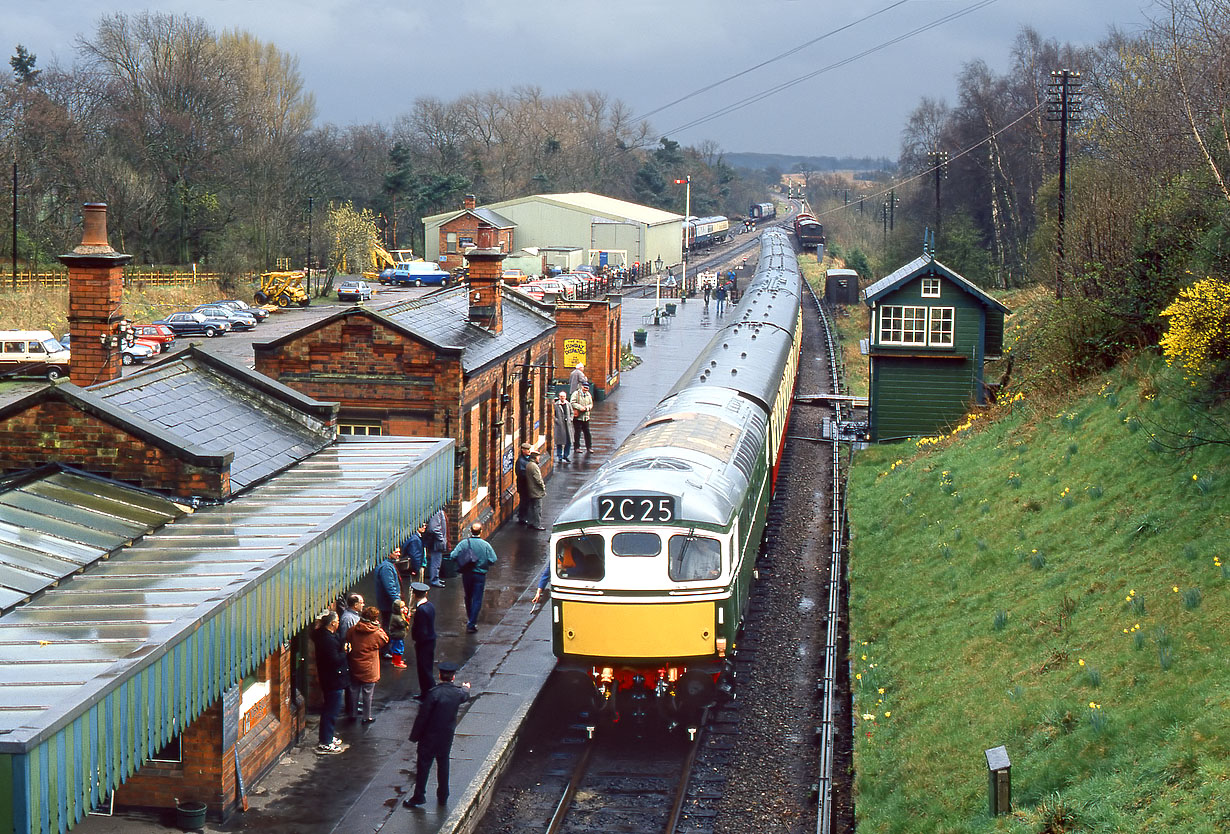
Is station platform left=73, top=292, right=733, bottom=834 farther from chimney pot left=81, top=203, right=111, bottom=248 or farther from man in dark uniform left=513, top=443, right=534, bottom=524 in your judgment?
chimney pot left=81, top=203, right=111, bottom=248

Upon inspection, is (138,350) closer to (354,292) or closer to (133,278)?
(133,278)

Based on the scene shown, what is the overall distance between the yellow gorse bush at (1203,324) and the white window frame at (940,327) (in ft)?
36.8

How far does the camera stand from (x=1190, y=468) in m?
14.3

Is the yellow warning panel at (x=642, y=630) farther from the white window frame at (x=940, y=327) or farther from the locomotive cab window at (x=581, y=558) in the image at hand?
the white window frame at (x=940, y=327)

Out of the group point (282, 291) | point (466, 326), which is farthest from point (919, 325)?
point (282, 291)

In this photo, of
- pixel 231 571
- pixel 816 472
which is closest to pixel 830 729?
pixel 231 571

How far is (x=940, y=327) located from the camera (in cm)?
2659

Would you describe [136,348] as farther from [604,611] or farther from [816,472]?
[604,611]

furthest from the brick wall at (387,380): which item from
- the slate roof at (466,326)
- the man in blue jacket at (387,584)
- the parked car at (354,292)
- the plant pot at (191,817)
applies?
the parked car at (354,292)

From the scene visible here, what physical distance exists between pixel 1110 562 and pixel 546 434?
14.8 meters

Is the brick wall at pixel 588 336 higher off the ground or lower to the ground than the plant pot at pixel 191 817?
higher

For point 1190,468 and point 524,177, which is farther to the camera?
point 524,177

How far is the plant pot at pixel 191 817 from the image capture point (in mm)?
10227

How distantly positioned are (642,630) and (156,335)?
120 ft
